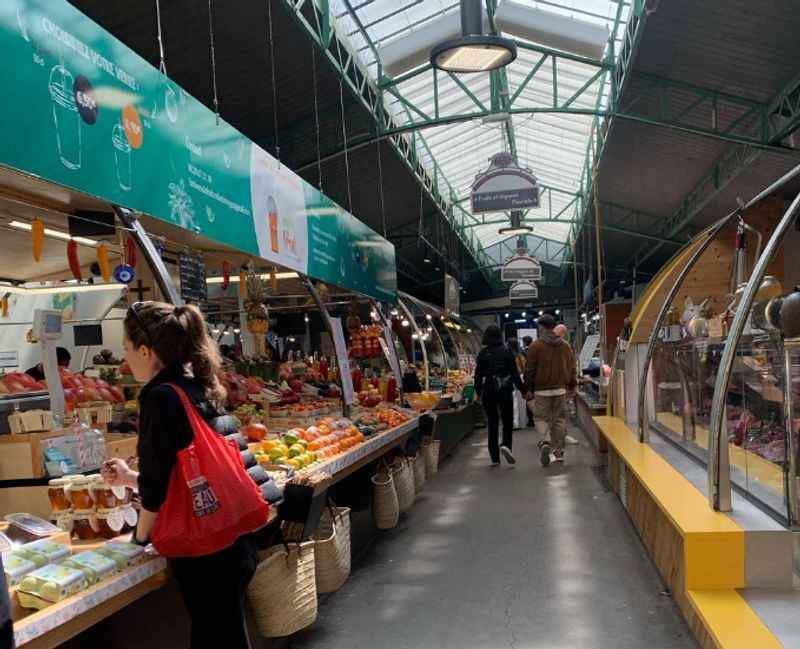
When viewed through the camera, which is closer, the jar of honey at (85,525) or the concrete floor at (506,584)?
the jar of honey at (85,525)

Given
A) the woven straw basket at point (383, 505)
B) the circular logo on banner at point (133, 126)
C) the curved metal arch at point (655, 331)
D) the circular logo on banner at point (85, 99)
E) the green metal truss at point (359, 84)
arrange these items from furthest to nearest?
the green metal truss at point (359, 84) < the woven straw basket at point (383, 505) < the curved metal arch at point (655, 331) < the circular logo on banner at point (133, 126) < the circular logo on banner at point (85, 99)

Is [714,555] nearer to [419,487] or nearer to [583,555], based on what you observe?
[583,555]

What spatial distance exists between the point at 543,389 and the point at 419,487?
2435mm

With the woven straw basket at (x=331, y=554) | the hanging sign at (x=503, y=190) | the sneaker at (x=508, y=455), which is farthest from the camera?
the hanging sign at (x=503, y=190)

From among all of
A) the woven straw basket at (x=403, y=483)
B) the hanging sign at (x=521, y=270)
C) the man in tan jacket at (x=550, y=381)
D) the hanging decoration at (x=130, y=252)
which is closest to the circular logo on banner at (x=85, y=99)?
the hanging decoration at (x=130, y=252)

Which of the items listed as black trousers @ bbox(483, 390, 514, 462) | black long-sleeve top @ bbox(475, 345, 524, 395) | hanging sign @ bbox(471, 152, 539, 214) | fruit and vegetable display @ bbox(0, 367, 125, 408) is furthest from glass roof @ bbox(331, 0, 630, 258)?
fruit and vegetable display @ bbox(0, 367, 125, 408)

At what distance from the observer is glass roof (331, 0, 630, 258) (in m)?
10.9

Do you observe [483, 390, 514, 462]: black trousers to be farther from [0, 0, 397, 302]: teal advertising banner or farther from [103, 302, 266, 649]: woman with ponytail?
[103, 302, 266, 649]: woman with ponytail

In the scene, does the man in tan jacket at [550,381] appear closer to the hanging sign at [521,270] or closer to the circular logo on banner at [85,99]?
the circular logo on banner at [85,99]

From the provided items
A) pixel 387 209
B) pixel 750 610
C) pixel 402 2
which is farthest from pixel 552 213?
pixel 750 610

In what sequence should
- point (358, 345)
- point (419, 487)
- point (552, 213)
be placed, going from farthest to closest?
point (552, 213)
point (358, 345)
point (419, 487)

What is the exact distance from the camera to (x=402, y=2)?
10680 millimetres

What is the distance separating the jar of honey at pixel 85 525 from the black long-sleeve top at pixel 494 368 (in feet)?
22.9

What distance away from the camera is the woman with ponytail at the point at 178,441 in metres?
2.54
